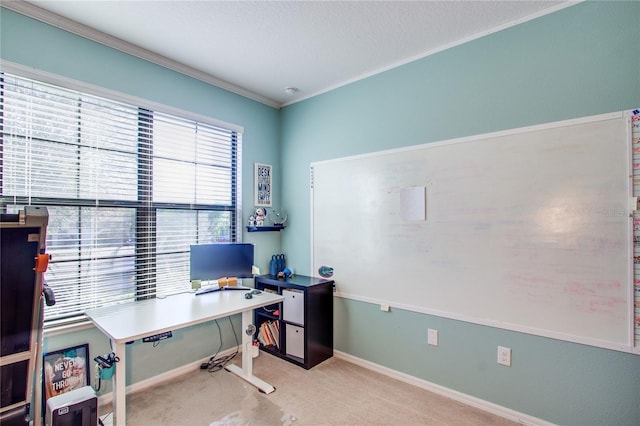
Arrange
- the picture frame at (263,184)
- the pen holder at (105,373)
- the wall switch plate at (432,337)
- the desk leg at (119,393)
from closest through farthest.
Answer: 1. the desk leg at (119,393)
2. the pen holder at (105,373)
3. the wall switch plate at (432,337)
4. the picture frame at (263,184)

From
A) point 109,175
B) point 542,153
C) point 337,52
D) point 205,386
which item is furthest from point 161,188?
point 542,153

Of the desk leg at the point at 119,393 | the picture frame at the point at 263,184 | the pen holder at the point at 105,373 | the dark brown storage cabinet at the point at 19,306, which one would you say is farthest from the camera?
the picture frame at the point at 263,184

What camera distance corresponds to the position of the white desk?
5.79ft

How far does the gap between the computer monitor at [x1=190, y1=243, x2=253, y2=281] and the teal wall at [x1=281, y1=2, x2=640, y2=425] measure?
3.19 feet

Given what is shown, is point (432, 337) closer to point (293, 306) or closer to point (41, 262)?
point (293, 306)

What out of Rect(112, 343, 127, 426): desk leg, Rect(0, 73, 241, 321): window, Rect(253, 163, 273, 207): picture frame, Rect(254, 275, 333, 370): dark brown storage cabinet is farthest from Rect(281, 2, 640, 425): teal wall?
Rect(112, 343, 127, 426): desk leg

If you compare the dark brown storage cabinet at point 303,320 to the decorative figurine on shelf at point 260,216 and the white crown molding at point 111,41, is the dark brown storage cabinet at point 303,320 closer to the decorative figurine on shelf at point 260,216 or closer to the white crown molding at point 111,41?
the decorative figurine on shelf at point 260,216

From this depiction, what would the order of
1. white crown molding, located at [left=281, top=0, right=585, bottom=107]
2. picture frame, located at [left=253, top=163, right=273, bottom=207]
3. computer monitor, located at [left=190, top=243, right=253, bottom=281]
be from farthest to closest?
picture frame, located at [left=253, top=163, right=273, bottom=207]
computer monitor, located at [left=190, top=243, right=253, bottom=281]
white crown molding, located at [left=281, top=0, right=585, bottom=107]

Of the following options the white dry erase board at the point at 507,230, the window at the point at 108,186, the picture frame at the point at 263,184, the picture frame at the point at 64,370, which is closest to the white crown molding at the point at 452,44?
the white dry erase board at the point at 507,230

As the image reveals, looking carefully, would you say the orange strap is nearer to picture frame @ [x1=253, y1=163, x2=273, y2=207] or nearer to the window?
the window

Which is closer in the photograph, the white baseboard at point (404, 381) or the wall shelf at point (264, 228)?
the white baseboard at point (404, 381)

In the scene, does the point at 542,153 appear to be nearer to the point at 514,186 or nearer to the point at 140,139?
the point at 514,186

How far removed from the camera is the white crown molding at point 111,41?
196 centimetres

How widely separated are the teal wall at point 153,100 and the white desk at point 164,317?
365 millimetres
